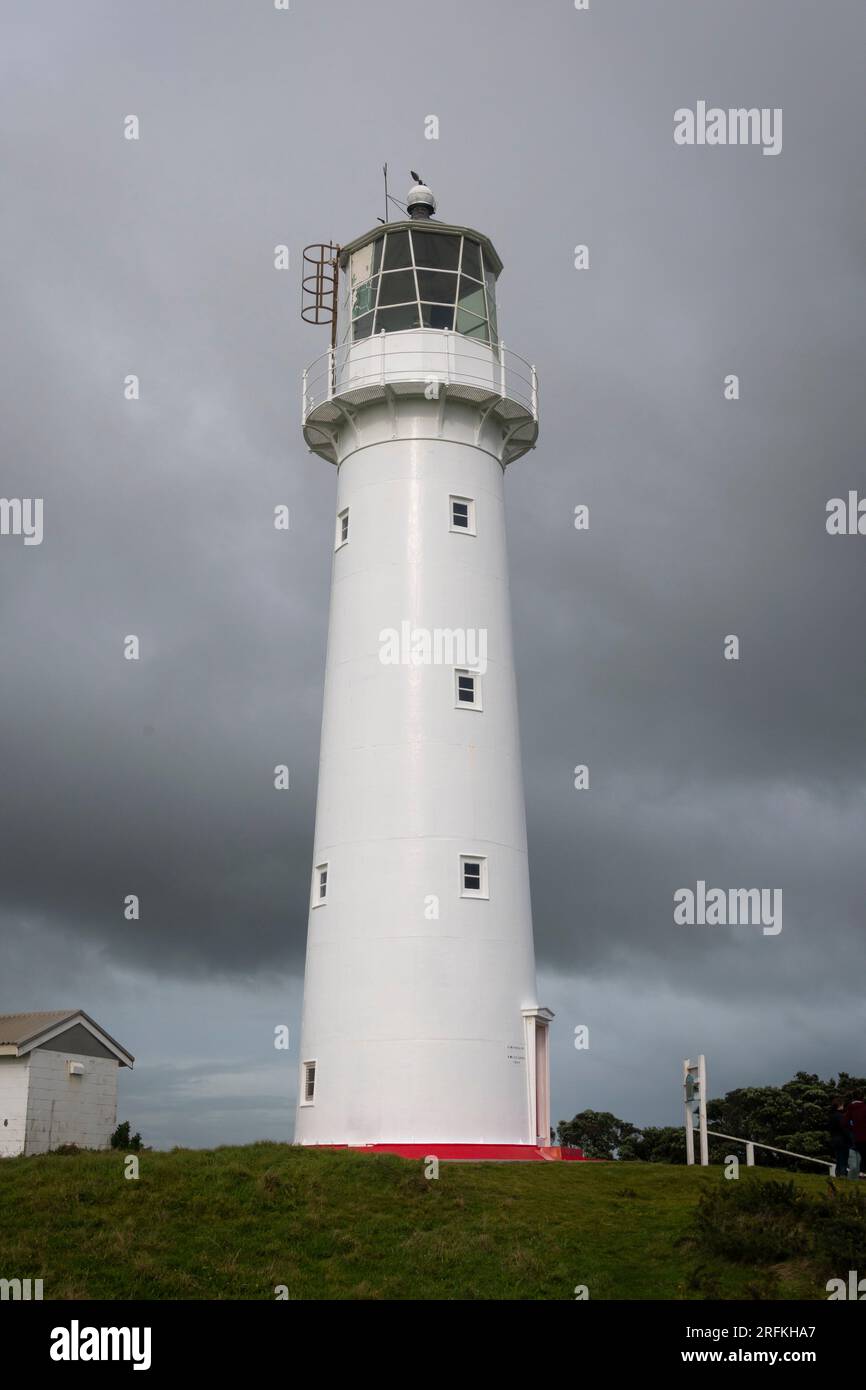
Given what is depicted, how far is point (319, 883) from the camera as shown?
29.4m

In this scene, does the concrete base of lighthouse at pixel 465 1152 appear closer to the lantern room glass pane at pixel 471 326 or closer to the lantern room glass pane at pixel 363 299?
the lantern room glass pane at pixel 471 326

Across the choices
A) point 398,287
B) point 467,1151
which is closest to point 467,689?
point 467,1151

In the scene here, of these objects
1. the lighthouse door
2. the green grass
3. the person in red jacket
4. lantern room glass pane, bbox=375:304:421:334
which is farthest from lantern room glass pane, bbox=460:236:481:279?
the person in red jacket

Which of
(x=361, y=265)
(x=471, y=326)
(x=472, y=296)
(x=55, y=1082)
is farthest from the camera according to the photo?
(x=361, y=265)

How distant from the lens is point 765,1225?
1998cm

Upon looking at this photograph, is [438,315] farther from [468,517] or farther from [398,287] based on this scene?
[468,517]

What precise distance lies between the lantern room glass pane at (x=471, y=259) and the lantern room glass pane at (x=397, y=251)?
1.28 meters

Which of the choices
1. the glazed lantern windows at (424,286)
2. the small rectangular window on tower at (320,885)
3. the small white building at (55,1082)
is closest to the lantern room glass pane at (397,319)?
the glazed lantern windows at (424,286)

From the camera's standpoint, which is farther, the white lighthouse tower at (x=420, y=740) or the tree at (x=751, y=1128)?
the tree at (x=751, y=1128)

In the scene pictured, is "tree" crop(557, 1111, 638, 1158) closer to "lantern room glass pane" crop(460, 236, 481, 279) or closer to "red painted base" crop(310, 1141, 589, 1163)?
"red painted base" crop(310, 1141, 589, 1163)

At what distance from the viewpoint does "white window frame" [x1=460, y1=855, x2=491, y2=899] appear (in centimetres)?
2804

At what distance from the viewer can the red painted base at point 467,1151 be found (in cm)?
2594

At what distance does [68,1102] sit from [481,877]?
36.2 feet

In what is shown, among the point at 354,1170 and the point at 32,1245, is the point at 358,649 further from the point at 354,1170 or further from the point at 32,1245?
the point at 32,1245
